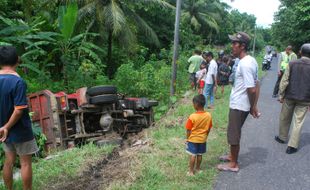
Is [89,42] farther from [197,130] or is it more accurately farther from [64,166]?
[197,130]

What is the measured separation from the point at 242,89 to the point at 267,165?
1.44m

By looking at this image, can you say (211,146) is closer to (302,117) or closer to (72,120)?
(302,117)

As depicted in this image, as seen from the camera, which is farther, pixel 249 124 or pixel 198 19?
pixel 198 19

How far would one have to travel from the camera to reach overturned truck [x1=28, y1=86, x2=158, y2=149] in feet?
24.9

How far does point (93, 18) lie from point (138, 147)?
14.4 meters

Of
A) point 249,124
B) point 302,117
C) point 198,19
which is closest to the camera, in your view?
point 302,117

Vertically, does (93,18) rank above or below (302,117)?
above

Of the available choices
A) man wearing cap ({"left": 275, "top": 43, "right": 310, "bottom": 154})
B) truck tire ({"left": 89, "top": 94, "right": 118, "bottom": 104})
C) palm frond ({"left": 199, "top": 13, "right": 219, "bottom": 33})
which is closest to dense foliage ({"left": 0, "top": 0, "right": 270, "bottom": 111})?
truck tire ({"left": 89, "top": 94, "right": 118, "bottom": 104})

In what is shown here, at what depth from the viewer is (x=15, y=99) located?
4234mm

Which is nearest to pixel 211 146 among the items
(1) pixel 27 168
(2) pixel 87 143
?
(2) pixel 87 143

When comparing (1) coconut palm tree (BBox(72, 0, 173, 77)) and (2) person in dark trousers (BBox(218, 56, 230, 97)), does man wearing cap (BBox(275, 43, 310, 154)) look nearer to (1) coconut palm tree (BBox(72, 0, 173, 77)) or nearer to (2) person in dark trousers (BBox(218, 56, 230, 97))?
(2) person in dark trousers (BBox(218, 56, 230, 97))

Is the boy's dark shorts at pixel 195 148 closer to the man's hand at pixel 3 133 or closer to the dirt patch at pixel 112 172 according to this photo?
the dirt patch at pixel 112 172

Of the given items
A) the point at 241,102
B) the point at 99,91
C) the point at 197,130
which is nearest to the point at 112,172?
the point at 197,130

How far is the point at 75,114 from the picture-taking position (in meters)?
7.83
